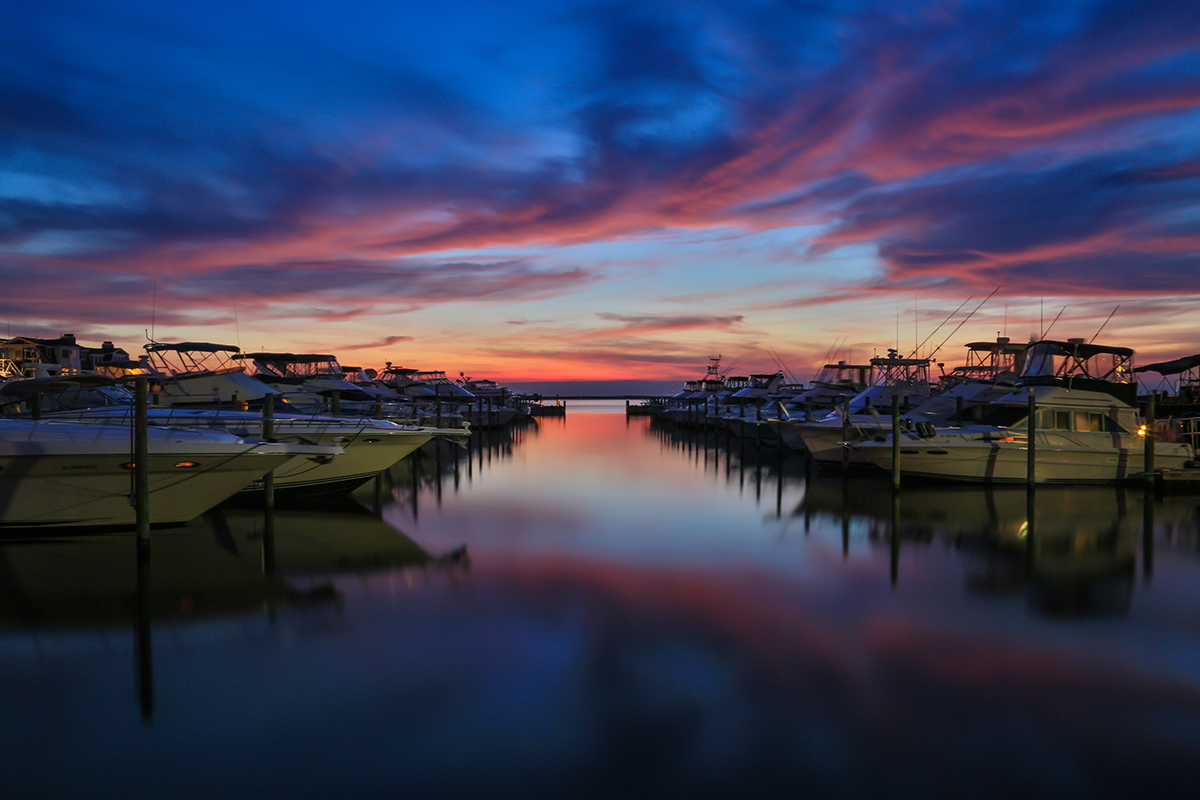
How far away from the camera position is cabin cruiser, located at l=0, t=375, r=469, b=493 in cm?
1306

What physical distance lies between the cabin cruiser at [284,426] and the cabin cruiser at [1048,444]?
12.1m

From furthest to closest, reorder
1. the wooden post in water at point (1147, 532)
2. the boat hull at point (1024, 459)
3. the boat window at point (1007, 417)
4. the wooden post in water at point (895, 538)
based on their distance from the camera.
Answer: the boat window at point (1007, 417), the boat hull at point (1024, 459), the wooden post in water at point (1147, 532), the wooden post in water at point (895, 538)

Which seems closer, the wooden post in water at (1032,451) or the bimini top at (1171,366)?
the wooden post in water at (1032,451)

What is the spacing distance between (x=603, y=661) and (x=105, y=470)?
8.85 meters

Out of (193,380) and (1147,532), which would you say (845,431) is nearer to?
(1147,532)

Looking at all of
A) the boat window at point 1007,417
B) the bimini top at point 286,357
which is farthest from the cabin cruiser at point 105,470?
the bimini top at point 286,357

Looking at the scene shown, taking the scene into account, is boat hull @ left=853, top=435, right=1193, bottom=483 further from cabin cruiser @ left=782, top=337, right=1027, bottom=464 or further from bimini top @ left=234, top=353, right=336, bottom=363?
bimini top @ left=234, top=353, right=336, bottom=363

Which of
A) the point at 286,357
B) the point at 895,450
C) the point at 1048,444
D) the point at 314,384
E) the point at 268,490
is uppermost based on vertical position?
the point at 286,357

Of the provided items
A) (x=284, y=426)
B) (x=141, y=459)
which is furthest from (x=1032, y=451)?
(x=141, y=459)

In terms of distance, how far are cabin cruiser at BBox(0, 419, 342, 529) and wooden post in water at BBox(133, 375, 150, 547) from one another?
1.54ft

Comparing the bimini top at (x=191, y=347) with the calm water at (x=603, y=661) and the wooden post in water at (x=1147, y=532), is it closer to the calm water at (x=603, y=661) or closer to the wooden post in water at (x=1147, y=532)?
the calm water at (x=603, y=661)

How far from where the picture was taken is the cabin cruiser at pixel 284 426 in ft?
42.9

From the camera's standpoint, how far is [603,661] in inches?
294

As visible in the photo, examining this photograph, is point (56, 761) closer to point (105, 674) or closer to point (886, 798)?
point (105, 674)
